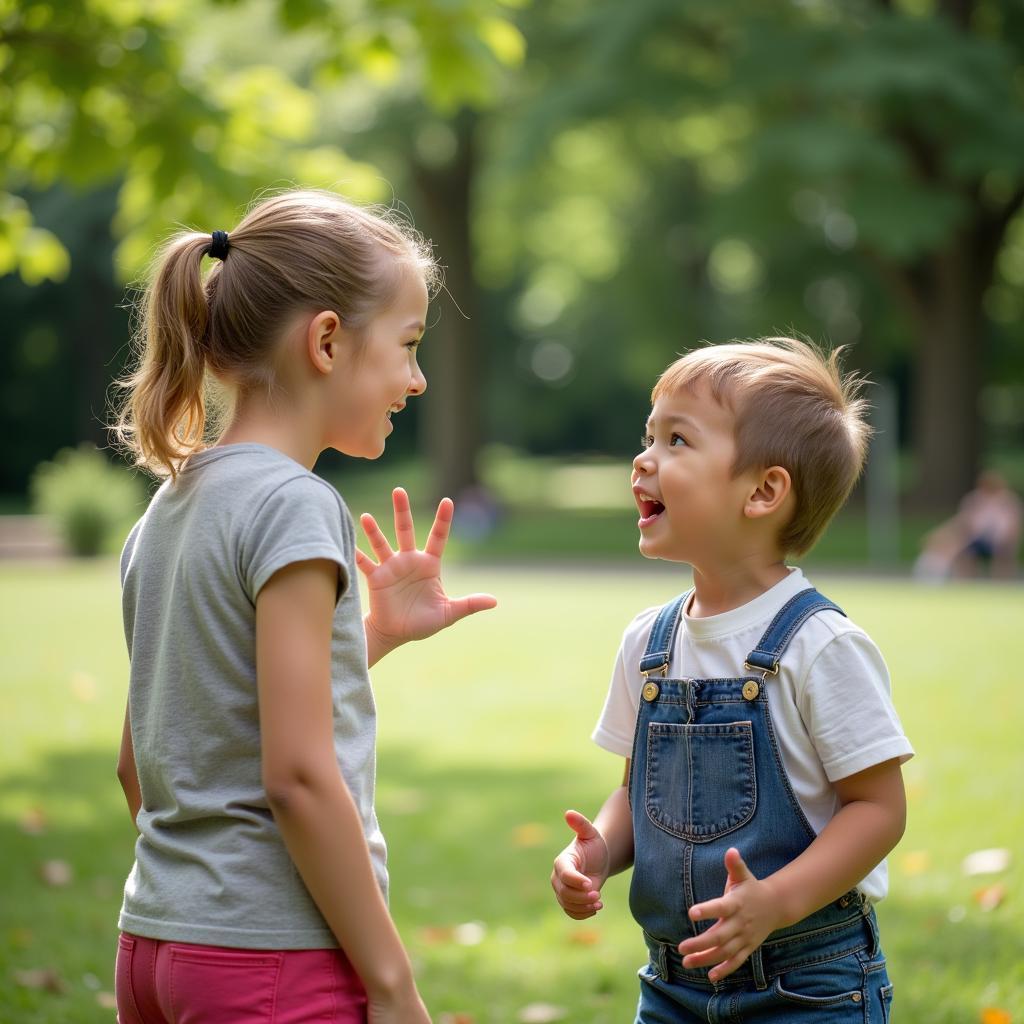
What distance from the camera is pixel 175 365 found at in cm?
214

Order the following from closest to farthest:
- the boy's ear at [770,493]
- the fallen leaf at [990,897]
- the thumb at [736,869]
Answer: the thumb at [736,869]
the boy's ear at [770,493]
the fallen leaf at [990,897]

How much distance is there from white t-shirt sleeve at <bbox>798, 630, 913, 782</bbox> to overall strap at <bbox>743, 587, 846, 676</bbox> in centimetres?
6

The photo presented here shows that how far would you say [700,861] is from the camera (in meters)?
2.29

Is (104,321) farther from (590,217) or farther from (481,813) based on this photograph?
(481,813)

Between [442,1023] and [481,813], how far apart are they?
2.55m

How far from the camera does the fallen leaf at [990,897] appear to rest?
4.57 m

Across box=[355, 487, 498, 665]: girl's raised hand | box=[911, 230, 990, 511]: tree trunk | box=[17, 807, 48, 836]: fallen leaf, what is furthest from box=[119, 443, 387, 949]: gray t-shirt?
box=[911, 230, 990, 511]: tree trunk

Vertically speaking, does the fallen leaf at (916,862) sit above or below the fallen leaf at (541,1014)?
above

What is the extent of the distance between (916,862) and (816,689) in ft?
10.9

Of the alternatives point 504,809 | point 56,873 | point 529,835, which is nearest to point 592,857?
point 56,873

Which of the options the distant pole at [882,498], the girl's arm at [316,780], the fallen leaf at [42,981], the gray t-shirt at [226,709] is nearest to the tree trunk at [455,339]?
the distant pole at [882,498]

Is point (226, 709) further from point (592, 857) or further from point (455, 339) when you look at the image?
point (455, 339)

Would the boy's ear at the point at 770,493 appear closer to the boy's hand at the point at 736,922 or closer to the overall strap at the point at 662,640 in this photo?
the overall strap at the point at 662,640

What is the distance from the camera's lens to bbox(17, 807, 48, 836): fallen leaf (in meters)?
5.95
